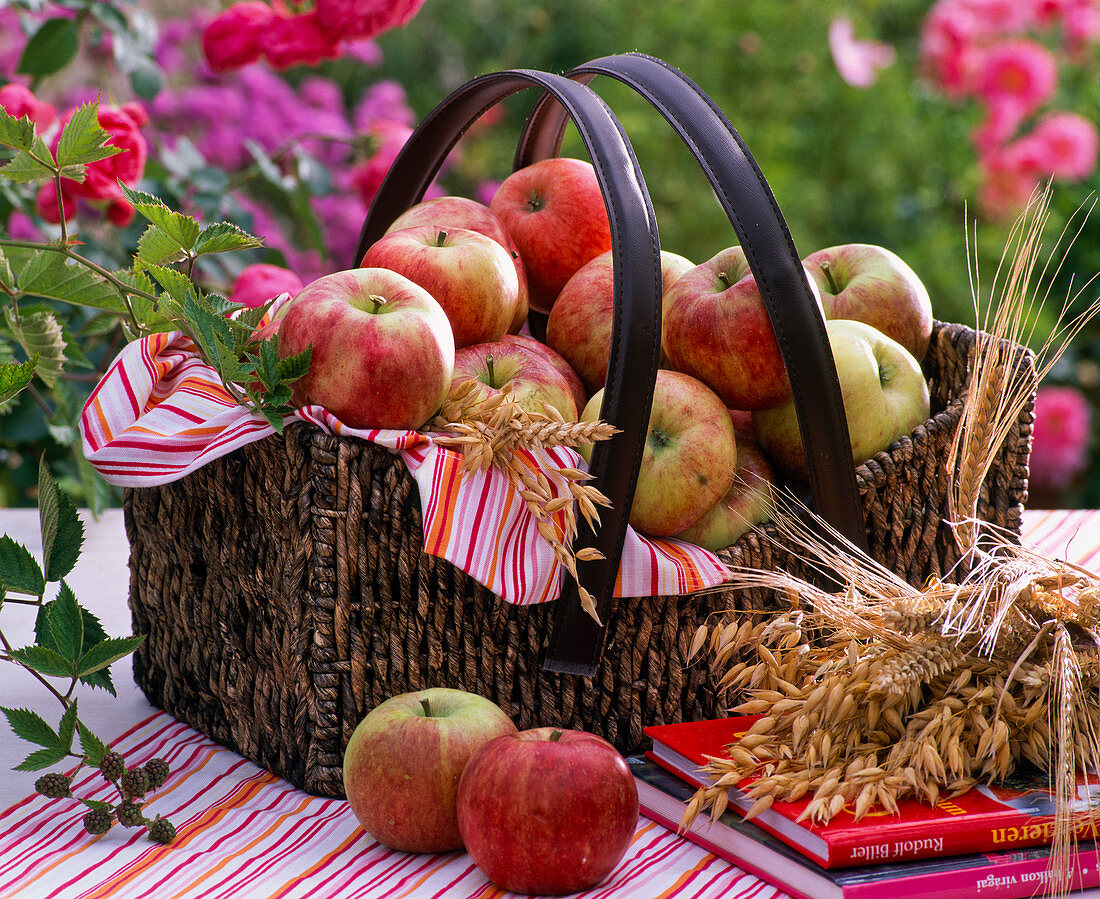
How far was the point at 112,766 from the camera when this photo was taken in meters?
0.89

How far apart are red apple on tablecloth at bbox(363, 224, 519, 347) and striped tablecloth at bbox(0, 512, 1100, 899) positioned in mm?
444

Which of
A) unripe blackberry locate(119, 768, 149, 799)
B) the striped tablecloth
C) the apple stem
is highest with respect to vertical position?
the apple stem

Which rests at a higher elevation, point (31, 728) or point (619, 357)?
point (619, 357)

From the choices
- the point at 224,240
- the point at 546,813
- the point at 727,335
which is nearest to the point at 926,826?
the point at 546,813

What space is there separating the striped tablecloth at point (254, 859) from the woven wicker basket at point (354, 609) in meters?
0.06

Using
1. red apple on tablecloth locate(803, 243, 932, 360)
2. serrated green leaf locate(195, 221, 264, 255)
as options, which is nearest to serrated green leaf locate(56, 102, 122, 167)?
serrated green leaf locate(195, 221, 264, 255)

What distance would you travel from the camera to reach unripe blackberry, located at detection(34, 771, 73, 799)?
897 millimetres

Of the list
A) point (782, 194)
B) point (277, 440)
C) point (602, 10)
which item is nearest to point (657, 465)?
point (277, 440)

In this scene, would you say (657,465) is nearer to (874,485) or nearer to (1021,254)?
(874,485)

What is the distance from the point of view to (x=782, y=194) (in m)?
3.23

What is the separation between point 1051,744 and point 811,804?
0.17m

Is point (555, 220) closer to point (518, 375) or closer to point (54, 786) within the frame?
point (518, 375)

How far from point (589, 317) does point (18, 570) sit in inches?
21.8

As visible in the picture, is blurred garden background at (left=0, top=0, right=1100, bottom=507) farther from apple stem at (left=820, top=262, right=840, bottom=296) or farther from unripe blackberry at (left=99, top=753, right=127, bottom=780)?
unripe blackberry at (left=99, top=753, right=127, bottom=780)
